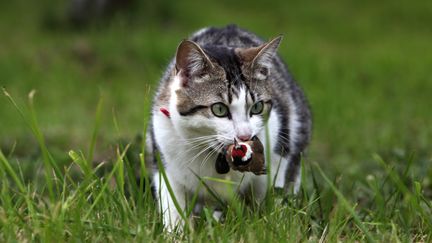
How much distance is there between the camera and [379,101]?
23.2ft

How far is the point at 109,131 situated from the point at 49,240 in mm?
4282

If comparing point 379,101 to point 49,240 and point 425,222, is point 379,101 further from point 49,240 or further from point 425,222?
point 49,240

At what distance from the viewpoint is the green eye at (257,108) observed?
3066mm

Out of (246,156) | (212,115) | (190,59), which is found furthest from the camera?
(190,59)

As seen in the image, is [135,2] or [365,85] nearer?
[365,85]

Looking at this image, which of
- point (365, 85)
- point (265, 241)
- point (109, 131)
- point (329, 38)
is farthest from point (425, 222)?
point (329, 38)

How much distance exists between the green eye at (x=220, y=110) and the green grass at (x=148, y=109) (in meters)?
0.38

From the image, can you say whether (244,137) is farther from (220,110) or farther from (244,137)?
(220,110)

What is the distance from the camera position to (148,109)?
126 inches

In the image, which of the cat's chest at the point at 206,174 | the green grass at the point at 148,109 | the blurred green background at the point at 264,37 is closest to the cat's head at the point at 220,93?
the cat's chest at the point at 206,174

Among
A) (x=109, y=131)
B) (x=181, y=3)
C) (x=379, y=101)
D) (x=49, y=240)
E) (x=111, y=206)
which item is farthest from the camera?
(x=181, y=3)

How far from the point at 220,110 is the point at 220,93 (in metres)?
0.08

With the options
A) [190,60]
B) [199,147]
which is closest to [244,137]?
[199,147]

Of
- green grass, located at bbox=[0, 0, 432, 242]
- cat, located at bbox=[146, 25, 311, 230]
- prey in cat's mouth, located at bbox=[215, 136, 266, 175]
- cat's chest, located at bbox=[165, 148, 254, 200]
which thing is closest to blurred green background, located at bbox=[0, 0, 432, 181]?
green grass, located at bbox=[0, 0, 432, 242]
